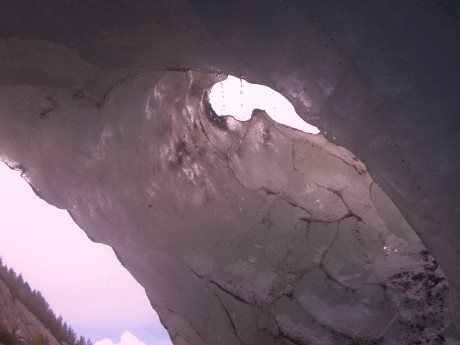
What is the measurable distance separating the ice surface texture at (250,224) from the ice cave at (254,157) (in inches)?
0.6

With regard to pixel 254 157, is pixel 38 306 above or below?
below

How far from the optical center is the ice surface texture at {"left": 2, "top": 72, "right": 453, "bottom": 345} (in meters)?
3.78

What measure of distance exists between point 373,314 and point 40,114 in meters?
3.53

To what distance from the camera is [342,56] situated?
2.24 metres

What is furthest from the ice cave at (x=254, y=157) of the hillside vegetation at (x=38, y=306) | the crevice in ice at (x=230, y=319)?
the hillside vegetation at (x=38, y=306)

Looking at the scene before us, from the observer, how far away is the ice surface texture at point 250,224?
3.78 metres

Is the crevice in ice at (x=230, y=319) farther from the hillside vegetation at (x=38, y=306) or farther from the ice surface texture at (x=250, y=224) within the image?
the hillside vegetation at (x=38, y=306)

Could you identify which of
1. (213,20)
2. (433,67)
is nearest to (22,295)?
(213,20)

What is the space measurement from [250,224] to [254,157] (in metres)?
0.69

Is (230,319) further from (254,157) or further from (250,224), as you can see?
(254,157)

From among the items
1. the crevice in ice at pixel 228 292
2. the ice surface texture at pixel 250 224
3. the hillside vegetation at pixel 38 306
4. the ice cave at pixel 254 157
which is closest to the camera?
the ice cave at pixel 254 157

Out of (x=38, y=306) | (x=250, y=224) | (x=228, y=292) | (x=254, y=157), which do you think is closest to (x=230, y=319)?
(x=228, y=292)

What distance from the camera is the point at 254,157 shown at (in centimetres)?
408

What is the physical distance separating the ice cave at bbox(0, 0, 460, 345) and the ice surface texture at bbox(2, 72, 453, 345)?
0.05ft
